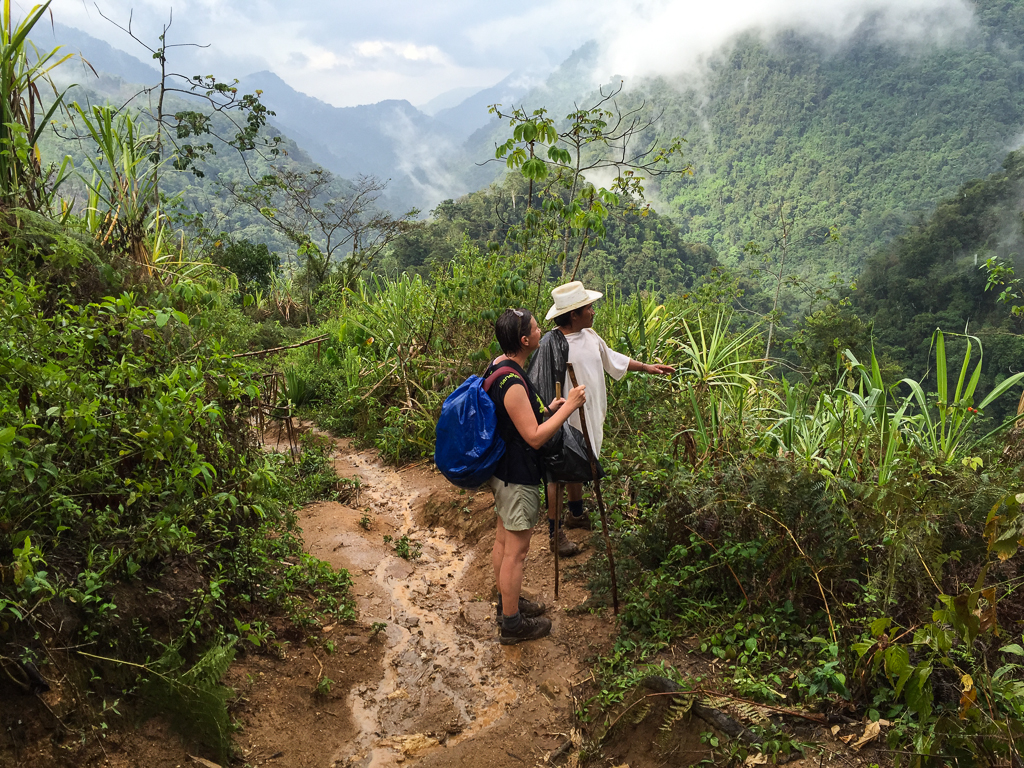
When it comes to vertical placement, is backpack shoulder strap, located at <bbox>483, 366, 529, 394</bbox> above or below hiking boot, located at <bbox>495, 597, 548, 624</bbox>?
above

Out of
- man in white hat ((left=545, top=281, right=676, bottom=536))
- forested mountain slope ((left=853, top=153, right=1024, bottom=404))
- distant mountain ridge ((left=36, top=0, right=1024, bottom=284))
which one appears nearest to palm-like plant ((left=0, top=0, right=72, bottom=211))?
man in white hat ((left=545, top=281, right=676, bottom=536))

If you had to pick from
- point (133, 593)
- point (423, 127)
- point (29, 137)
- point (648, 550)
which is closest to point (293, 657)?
point (133, 593)

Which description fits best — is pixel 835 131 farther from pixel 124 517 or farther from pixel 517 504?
pixel 124 517

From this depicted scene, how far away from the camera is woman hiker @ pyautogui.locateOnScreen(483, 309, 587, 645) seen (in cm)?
263

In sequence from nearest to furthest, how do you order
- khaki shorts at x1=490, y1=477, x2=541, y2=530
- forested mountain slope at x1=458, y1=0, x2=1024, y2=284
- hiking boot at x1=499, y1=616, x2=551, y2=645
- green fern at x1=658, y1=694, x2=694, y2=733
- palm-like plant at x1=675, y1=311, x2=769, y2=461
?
green fern at x1=658, y1=694, x2=694, y2=733 → khaki shorts at x1=490, y1=477, x2=541, y2=530 → hiking boot at x1=499, y1=616, x2=551, y2=645 → palm-like plant at x1=675, y1=311, x2=769, y2=461 → forested mountain slope at x1=458, y1=0, x2=1024, y2=284

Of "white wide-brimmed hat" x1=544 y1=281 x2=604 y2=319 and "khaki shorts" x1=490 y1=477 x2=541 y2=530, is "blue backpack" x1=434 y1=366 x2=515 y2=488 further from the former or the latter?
"white wide-brimmed hat" x1=544 y1=281 x2=604 y2=319

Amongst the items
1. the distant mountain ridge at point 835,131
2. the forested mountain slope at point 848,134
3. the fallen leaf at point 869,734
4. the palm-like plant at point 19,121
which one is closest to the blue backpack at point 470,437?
the fallen leaf at point 869,734

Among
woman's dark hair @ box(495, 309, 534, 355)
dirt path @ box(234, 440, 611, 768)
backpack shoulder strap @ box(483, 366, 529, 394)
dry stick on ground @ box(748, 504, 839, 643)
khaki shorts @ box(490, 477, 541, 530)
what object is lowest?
dirt path @ box(234, 440, 611, 768)

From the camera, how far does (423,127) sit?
18850 cm

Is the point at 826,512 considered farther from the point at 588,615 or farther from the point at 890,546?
the point at 588,615

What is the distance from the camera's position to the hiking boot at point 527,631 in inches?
118

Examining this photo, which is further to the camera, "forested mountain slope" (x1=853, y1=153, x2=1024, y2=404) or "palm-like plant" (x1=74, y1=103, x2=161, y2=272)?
"forested mountain slope" (x1=853, y1=153, x2=1024, y2=404)

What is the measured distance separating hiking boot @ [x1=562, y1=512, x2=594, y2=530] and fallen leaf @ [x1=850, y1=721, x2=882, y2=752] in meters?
2.04

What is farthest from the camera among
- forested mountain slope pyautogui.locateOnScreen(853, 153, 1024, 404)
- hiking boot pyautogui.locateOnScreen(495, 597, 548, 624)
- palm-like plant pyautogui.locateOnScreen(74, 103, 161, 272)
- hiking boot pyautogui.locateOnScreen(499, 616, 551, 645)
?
forested mountain slope pyautogui.locateOnScreen(853, 153, 1024, 404)
